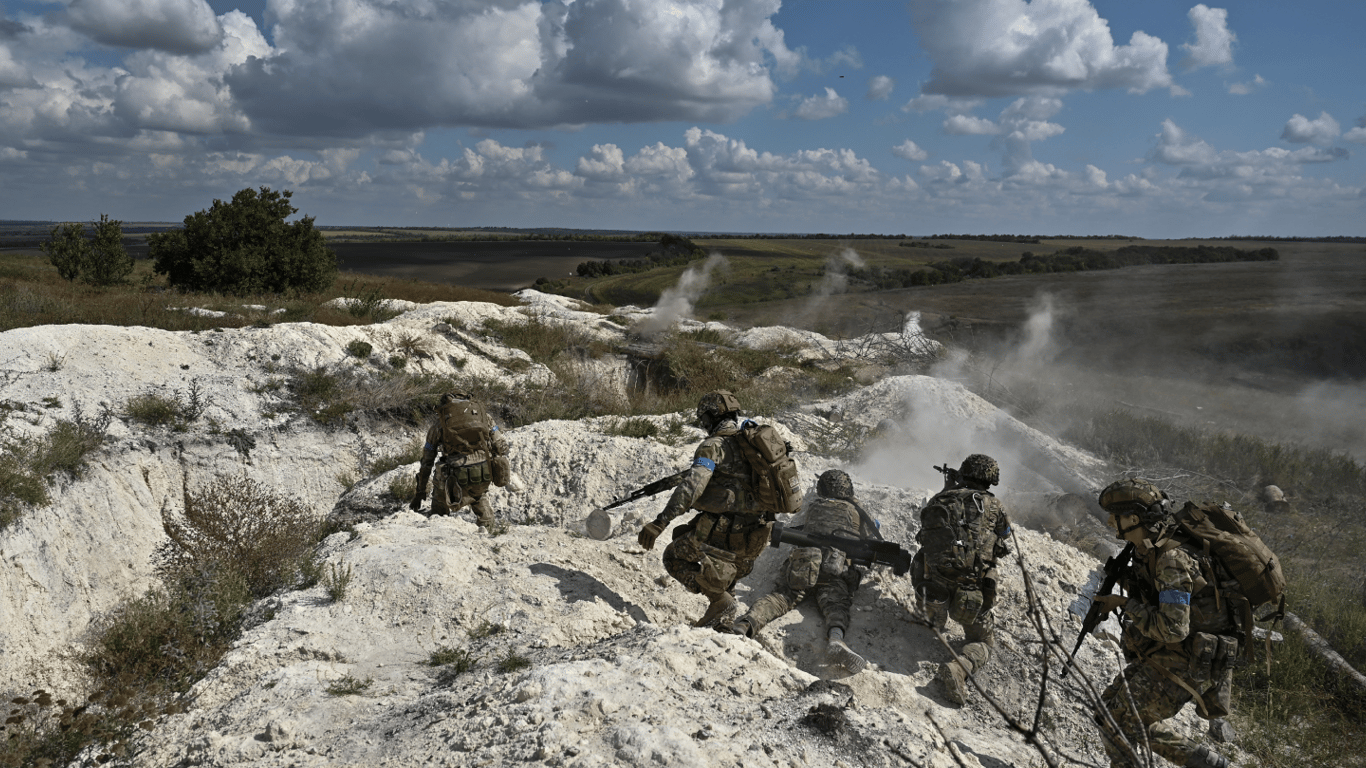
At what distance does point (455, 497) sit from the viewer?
23.4 ft

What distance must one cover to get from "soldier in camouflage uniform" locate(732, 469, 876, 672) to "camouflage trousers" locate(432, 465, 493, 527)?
2.91m

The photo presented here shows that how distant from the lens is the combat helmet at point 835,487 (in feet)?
22.2

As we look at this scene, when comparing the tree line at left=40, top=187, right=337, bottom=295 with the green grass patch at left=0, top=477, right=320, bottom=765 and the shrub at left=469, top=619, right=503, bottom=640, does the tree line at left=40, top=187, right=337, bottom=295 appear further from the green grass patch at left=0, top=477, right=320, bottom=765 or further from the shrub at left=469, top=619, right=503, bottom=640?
the shrub at left=469, top=619, right=503, bottom=640

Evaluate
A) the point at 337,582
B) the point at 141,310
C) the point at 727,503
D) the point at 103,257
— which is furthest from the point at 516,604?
the point at 103,257

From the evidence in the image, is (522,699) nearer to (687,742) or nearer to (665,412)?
(687,742)

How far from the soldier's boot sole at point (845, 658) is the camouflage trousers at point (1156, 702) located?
1.58 metres

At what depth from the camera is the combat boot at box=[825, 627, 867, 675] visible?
207 inches

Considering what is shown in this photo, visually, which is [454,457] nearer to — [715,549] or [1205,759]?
[715,549]

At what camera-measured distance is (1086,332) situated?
72.8ft

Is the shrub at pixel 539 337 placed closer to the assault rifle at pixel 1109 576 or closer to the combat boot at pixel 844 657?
the combat boot at pixel 844 657

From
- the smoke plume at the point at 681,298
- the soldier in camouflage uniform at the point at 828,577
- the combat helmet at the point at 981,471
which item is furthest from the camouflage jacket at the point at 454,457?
the smoke plume at the point at 681,298

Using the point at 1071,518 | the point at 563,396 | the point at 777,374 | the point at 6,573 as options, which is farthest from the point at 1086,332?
the point at 6,573

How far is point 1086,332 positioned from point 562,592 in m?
21.6

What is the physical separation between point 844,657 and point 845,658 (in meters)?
0.01
